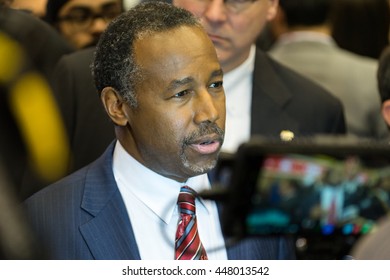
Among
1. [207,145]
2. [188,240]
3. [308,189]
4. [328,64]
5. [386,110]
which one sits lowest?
[328,64]

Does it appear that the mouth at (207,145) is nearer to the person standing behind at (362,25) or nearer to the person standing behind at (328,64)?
the person standing behind at (328,64)

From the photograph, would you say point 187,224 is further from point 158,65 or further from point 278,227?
point 278,227

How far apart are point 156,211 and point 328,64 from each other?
1.30 m

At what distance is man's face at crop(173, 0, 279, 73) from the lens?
260 centimetres

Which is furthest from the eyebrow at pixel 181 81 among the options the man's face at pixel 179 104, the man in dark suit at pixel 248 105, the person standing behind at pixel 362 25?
the person standing behind at pixel 362 25

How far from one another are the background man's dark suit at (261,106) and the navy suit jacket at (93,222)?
45 cm

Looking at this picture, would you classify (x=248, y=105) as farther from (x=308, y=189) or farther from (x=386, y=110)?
(x=308, y=189)

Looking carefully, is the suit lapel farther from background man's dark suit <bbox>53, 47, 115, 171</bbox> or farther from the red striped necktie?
background man's dark suit <bbox>53, 47, 115, 171</bbox>

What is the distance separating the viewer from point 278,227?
3.94 ft

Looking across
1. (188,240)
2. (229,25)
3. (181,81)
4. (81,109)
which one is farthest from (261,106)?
(188,240)

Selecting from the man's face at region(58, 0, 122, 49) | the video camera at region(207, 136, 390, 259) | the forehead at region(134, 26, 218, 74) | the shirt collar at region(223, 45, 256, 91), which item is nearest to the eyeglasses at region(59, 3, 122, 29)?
the man's face at region(58, 0, 122, 49)

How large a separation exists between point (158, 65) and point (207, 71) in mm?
107

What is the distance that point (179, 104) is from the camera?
1.97 metres

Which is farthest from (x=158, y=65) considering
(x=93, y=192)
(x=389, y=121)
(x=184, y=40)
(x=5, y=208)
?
(x=5, y=208)
